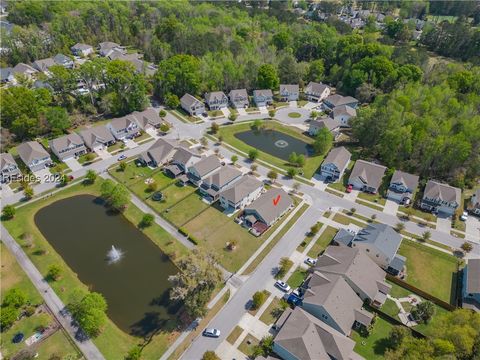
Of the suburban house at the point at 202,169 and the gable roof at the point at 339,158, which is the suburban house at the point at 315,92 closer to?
the gable roof at the point at 339,158

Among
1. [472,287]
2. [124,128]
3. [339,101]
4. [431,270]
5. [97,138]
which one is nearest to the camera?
[472,287]

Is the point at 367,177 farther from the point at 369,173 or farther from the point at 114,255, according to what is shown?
the point at 114,255

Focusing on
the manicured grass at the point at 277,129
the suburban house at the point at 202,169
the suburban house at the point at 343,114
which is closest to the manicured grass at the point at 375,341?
the manicured grass at the point at 277,129

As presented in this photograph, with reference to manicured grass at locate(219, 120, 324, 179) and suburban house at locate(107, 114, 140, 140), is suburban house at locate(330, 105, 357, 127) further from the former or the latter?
suburban house at locate(107, 114, 140, 140)

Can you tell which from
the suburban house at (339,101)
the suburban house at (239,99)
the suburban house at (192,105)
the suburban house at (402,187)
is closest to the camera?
the suburban house at (402,187)

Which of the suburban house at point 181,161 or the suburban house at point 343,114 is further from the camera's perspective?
the suburban house at point 343,114

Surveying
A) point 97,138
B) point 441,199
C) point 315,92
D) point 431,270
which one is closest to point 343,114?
point 315,92

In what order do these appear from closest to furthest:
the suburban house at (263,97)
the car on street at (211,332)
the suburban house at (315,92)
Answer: the car on street at (211,332), the suburban house at (263,97), the suburban house at (315,92)
